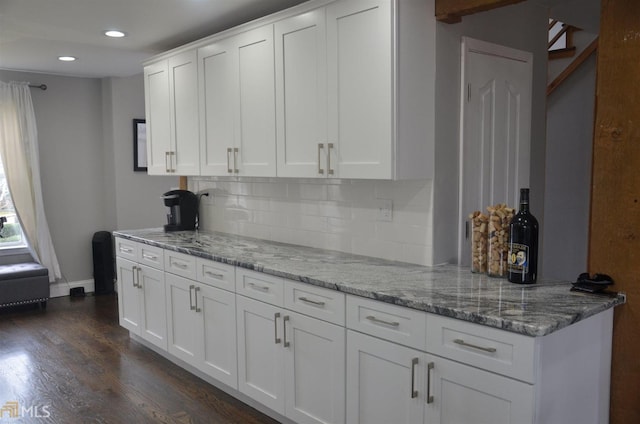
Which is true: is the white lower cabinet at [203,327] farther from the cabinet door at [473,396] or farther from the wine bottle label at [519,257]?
the wine bottle label at [519,257]

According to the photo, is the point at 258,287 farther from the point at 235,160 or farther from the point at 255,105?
the point at 255,105

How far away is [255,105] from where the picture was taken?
3.43 meters

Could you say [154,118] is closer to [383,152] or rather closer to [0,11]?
[0,11]

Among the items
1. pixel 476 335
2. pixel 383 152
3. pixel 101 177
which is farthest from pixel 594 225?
pixel 101 177

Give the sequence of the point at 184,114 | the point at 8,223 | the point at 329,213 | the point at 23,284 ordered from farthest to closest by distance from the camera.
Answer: the point at 8,223, the point at 23,284, the point at 184,114, the point at 329,213

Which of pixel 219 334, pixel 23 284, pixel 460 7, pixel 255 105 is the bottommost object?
pixel 23 284

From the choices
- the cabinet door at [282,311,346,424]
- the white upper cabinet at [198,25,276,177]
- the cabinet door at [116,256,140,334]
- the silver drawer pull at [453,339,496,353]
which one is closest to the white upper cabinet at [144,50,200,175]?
the white upper cabinet at [198,25,276,177]

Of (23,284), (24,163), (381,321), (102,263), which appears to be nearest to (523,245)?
(381,321)

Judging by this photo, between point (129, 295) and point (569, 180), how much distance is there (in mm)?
3599

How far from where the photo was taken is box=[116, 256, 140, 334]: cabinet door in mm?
4207

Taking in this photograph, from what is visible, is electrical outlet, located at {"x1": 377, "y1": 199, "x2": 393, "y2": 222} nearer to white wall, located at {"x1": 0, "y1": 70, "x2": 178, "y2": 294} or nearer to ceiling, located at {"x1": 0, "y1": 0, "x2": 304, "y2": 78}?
ceiling, located at {"x1": 0, "y1": 0, "x2": 304, "y2": 78}

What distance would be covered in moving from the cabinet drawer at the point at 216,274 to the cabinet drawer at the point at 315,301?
1.68 ft

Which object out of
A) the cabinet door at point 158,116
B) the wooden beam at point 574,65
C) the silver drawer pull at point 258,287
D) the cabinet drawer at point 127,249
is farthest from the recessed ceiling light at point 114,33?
the wooden beam at point 574,65

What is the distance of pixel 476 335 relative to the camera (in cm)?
200
